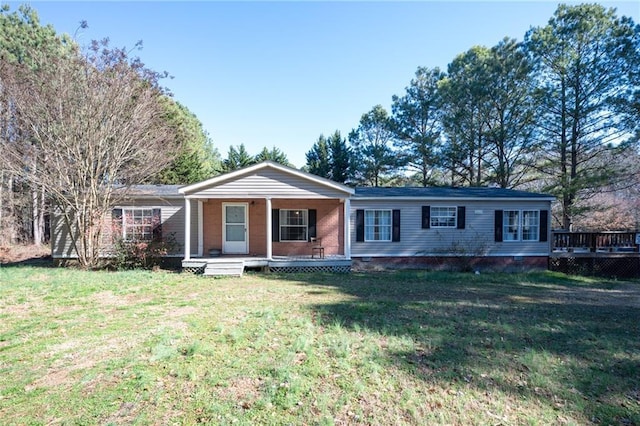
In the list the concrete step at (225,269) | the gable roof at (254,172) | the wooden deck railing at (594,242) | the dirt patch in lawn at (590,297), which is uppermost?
the gable roof at (254,172)

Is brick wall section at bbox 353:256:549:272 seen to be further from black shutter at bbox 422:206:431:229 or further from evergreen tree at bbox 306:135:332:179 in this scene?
evergreen tree at bbox 306:135:332:179

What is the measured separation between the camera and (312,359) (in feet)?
13.2

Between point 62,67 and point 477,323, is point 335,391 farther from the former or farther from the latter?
point 62,67

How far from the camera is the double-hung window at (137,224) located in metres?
12.4

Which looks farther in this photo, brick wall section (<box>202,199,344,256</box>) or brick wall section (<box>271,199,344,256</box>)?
brick wall section (<box>271,199,344,256</box>)

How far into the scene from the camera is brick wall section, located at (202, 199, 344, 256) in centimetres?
1306

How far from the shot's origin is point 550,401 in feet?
10.8

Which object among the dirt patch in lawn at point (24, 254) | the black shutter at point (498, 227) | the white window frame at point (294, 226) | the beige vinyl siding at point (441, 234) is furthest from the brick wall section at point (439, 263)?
the dirt patch in lawn at point (24, 254)

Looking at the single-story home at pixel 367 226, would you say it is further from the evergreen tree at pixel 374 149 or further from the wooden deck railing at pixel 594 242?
the evergreen tree at pixel 374 149

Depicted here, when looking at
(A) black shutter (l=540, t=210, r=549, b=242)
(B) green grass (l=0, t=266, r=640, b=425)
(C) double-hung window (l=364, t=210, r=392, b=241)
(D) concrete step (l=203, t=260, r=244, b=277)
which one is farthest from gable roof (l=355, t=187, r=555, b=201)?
(B) green grass (l=0, t=266, r=640, b=425)

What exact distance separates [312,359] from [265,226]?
9.58 m

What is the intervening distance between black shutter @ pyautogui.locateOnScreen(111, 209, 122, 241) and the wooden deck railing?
18.4m

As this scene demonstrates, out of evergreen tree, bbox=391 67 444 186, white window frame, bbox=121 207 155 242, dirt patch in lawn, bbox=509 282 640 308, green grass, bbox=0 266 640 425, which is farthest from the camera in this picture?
evergreen tree, bbox=391 67 444 186

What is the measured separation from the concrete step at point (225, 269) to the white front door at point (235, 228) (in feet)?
6.54
